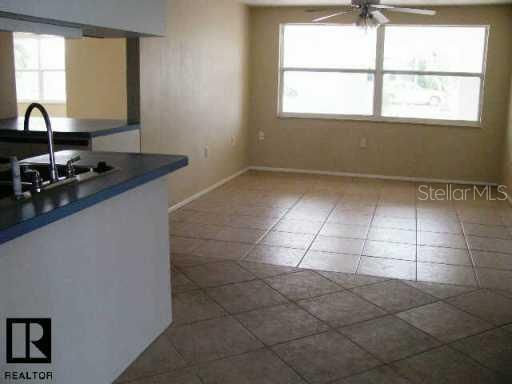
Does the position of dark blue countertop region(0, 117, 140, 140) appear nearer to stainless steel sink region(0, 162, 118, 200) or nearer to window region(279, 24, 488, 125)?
stainless steel sink region(0, 162, 118, 200)

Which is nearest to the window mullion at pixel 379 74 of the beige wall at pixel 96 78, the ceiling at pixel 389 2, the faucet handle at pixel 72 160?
the ceiling at pixel 389 2

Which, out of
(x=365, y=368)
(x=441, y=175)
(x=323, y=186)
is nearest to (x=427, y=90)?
(x=441, y=175)

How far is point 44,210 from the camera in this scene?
1736 mm

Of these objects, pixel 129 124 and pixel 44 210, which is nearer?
pixel 44 210

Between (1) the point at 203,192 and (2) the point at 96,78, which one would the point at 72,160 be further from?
(1) the point at 203,192

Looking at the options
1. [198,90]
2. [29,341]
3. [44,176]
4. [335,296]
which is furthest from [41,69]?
[29,341]

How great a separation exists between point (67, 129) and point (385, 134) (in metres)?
4.66

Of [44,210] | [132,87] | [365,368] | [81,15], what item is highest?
[81,15]

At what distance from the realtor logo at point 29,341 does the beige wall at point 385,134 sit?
593cm

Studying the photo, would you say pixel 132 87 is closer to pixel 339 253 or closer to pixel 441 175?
pixel 339 253

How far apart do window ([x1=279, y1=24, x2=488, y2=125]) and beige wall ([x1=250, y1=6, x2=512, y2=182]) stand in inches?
5.1

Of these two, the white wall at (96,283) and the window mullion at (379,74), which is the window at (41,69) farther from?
the white wall at (96,283)

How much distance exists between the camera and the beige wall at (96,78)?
16.5ft

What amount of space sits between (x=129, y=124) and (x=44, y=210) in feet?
8.28
